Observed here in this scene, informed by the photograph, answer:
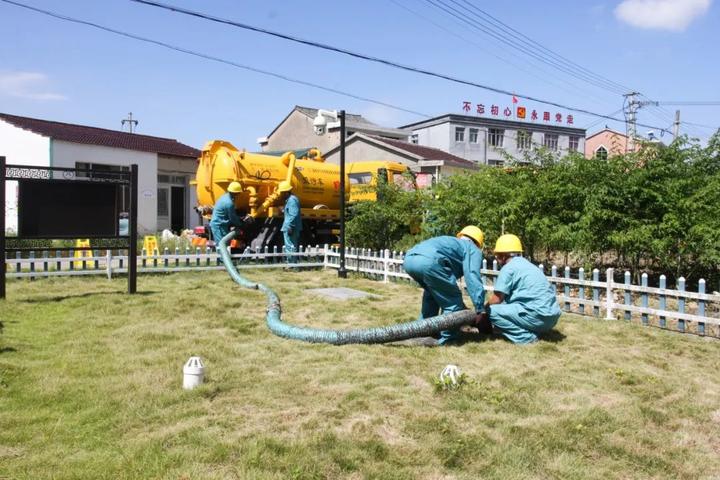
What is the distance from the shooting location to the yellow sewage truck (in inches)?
579

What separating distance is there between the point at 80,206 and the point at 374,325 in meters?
5.13

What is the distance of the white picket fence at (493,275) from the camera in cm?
768

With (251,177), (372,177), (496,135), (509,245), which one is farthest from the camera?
(496,135)

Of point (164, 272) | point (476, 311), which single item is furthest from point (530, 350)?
point (164, 272)

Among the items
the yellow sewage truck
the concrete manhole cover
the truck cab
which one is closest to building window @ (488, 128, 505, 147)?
the truck cab

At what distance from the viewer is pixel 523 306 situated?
260 inches

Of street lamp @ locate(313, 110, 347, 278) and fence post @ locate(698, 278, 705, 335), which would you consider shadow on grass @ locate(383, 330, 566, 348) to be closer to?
fence post @ locate(698, 278, 705, 335)

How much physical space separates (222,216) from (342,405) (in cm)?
981

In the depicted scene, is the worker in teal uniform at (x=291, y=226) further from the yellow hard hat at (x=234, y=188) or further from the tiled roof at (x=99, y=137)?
the tiled roof at (x=99, y=137)

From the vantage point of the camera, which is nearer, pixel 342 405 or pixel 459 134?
pixel 342 405

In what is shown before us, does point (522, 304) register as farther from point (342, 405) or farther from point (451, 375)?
point (342, 405)

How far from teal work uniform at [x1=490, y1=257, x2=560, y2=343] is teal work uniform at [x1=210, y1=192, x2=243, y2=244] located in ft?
27.2

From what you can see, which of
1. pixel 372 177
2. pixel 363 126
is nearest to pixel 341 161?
pixel 372 177

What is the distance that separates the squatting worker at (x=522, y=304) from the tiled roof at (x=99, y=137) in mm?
21603
